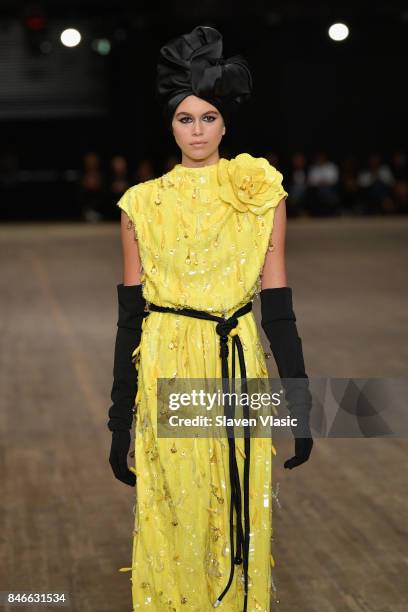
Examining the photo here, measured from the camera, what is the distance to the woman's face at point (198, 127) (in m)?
2.67

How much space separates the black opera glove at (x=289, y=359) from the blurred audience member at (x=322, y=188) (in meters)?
19.2

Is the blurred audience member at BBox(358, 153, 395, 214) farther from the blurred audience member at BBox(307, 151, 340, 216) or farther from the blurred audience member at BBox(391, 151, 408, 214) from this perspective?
the blurred audience member at BBox(307, 151, 340, 216)

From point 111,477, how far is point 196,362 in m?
2.79

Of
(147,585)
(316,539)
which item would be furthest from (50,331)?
(147,585)

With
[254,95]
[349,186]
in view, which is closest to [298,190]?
[349,186]

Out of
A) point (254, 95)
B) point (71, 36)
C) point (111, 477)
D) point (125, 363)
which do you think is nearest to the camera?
point (125, 363)

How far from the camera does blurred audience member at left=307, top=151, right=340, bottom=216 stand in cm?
2183

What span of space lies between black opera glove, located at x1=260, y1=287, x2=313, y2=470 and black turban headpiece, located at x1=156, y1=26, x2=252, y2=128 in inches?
15.2

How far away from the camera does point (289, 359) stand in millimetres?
2691

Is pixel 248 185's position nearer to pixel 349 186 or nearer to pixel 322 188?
pixel 322 188

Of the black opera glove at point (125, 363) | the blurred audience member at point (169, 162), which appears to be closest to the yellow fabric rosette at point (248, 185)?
the black opera glove at point (125, 363)

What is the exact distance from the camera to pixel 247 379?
2660 mm

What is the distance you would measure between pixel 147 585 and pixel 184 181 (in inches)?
31.4

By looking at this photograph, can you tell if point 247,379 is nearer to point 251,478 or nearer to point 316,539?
point 251,478
